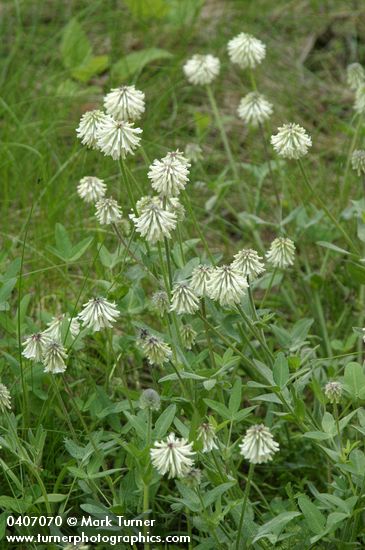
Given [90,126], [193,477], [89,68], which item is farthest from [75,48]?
[193,477]

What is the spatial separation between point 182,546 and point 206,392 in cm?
46

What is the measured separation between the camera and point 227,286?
2.26 m

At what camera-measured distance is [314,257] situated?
3834 mm

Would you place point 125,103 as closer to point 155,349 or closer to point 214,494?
point 155,349

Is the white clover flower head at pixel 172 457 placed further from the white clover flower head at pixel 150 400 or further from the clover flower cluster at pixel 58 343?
the clover flower cluster at pixel 58 343

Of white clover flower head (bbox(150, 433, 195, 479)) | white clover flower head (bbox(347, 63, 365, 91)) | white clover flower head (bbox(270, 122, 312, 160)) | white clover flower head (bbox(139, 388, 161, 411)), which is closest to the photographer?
white clover flower head (bbox(150, 433, 195, 479))

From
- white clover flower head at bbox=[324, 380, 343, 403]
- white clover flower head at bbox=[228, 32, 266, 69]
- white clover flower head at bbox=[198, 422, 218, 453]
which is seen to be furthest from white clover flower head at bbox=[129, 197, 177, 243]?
white clover flower head at bbox=[228, 32, 266, 69]

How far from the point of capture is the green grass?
7.89ft

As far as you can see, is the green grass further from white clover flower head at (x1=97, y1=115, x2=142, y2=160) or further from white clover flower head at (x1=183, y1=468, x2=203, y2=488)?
white clover flower head at (x1=97, y1=115, x2=142, y2=160)

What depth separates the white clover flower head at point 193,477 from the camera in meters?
2.11

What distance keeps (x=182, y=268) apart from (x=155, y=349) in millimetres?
334

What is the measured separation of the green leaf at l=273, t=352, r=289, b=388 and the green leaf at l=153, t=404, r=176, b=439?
261mm

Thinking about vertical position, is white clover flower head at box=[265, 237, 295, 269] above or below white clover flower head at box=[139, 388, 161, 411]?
above

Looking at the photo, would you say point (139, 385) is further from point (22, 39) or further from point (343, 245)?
point (22, 39)
